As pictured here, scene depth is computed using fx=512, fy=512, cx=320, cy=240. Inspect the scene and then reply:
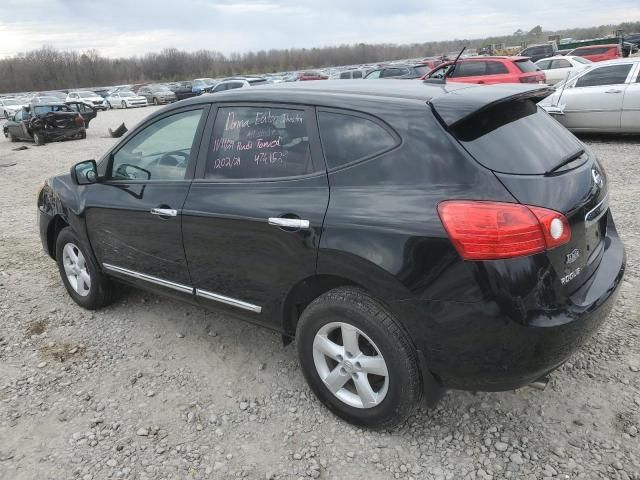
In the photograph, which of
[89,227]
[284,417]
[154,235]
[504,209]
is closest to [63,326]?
[89,227]

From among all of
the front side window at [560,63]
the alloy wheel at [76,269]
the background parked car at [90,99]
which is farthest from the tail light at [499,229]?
the background parked car at [90,99]

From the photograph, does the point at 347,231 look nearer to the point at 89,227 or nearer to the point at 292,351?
the point at 292,351

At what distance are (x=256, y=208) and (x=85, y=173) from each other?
180 cm

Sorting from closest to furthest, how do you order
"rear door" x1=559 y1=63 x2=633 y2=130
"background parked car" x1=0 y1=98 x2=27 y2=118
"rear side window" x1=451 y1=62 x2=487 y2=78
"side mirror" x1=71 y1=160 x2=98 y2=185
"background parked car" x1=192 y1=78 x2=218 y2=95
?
"side mirror" x1=71 y1=160 x2=98 y2=185, "rear door" x1=559 y1=63 x2=633 y2=130, "rear side window" x1=451 y1=62 x2=487 y2=78, "background parked car" x1=0 y1=98 x2=27 y2=118, "background parked car" x1=192 y1=78 x2=218 y2=95

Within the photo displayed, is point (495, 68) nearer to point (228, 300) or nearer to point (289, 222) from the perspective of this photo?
point (228, 300)

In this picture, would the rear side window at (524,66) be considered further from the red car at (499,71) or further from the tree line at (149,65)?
the tree line at (149,65)

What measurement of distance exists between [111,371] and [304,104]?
7.11 feet

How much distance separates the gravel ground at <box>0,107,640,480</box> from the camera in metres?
2.49

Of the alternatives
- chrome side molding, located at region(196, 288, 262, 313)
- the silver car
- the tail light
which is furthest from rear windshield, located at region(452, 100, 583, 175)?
the silver car

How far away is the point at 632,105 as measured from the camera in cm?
932

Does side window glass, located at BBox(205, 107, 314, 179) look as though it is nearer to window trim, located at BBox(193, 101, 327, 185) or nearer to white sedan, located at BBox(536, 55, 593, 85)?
window trim, located at BBox(193, 101, 327, 185)

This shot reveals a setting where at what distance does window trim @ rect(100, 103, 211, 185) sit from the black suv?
15 mm

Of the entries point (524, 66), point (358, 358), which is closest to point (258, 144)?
point (358, 358)

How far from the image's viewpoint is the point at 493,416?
9.00 feet
